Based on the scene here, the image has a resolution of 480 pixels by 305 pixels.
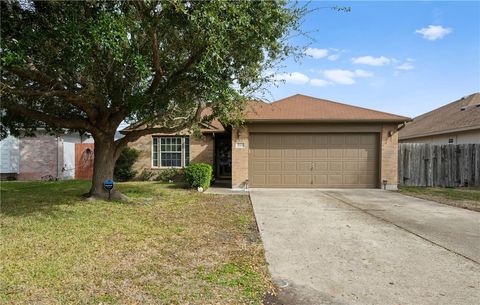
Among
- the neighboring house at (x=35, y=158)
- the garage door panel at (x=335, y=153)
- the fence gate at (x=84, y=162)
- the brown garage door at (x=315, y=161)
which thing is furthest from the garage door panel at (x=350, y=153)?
the fence gate at (x=84, y=162)

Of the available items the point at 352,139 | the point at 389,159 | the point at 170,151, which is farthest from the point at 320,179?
the point at 170,151

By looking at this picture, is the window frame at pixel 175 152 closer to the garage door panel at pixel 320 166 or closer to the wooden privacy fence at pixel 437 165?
the garage door panel at pixel 320 166

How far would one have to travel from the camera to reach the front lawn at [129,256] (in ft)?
12.0

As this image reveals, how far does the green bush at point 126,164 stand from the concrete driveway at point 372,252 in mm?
9543

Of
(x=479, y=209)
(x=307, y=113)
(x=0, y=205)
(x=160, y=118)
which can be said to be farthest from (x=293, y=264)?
(x=307, y=113)

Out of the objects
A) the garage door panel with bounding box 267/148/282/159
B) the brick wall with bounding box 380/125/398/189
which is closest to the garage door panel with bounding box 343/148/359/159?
the brick wall with bounding box 380/125/398/189

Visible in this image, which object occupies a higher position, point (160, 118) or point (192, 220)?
point (160, 118)

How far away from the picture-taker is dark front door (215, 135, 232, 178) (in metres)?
18.2

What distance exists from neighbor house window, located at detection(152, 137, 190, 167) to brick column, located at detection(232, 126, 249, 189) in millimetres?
4038

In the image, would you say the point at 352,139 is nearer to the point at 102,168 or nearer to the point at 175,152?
the point at 175,152

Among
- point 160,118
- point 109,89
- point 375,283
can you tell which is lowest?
point 375,283

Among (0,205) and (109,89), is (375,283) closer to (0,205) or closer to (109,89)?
(109,89)

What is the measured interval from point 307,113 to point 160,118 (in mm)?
6900

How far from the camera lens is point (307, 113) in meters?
14.3
